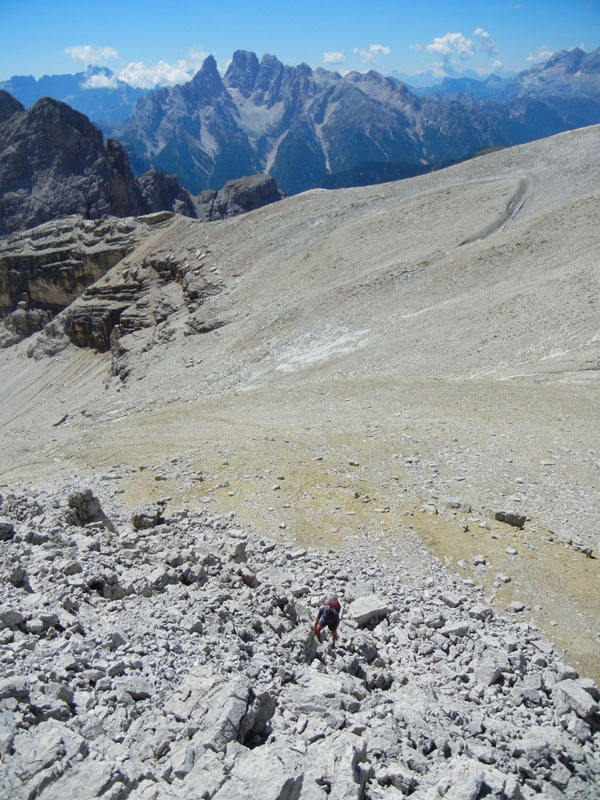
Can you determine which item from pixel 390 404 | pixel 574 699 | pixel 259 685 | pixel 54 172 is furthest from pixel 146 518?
pixel 54 172

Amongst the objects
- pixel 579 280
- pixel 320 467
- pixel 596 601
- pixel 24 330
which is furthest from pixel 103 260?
pixel 596 601

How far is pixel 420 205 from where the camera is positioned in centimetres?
4953

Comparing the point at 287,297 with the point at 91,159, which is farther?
the point at 91,159

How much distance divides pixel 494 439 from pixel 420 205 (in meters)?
35.6

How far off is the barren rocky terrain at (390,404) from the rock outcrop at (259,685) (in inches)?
4.9

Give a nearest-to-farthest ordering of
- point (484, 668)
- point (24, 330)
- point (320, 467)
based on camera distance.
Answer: point (484, 668) → point (320, 467) → point (24, 330)

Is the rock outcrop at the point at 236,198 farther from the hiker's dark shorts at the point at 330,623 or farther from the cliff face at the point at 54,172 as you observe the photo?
the hiker's dark shorts at the point at 330,623

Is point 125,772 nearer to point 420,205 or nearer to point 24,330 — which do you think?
point 420,205

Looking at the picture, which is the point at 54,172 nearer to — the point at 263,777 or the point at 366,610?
the point at 366,610

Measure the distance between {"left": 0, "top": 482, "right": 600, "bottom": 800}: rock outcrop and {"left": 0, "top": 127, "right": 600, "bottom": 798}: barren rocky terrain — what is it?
0.41 ft

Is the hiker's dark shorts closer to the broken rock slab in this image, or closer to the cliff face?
the broken rock slab

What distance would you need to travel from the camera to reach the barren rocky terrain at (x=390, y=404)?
12.8 m

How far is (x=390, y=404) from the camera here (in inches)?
930

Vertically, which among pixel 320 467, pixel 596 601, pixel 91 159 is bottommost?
pixel 596 601
